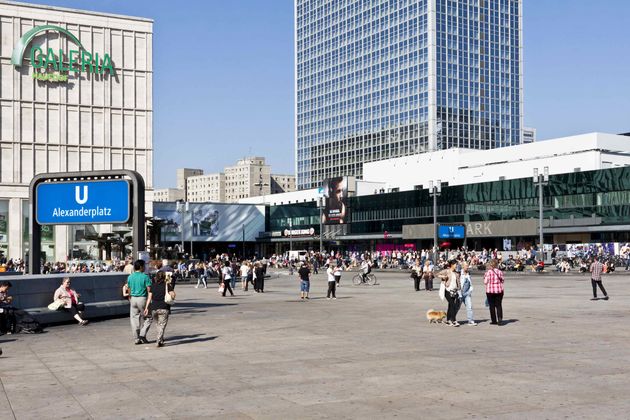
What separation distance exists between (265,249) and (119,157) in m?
48.5

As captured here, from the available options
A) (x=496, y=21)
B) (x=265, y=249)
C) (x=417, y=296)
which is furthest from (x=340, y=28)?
(x=417, y=296)

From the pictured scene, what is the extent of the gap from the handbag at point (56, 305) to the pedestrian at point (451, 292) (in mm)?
10414

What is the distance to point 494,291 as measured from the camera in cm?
2017

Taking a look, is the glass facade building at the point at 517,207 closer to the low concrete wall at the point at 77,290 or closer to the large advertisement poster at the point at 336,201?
the large advertisement poster at the point at 336,201

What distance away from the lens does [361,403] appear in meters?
9.91

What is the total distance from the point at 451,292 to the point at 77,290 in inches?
437

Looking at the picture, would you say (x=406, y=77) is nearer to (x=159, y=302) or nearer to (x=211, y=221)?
(x=211, y=221)

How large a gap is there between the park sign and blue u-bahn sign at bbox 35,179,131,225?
5397cm

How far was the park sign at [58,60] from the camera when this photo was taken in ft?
246

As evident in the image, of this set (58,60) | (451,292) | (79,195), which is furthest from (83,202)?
(58,60)

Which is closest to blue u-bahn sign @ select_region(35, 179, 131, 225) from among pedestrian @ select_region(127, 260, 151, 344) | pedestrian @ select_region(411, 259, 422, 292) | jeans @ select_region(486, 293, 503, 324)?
pedestrian @ select_region(127, 260, 151, 344)

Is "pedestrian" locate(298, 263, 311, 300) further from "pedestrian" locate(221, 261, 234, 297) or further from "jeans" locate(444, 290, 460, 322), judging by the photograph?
"jeans" locate(444, 290, 460, 322)

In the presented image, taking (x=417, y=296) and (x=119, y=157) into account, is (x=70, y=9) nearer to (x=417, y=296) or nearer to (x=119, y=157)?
(x=119, y=157)

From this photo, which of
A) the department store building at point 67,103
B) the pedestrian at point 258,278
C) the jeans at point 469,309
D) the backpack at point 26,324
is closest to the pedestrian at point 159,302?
the backpack at point 26,324
